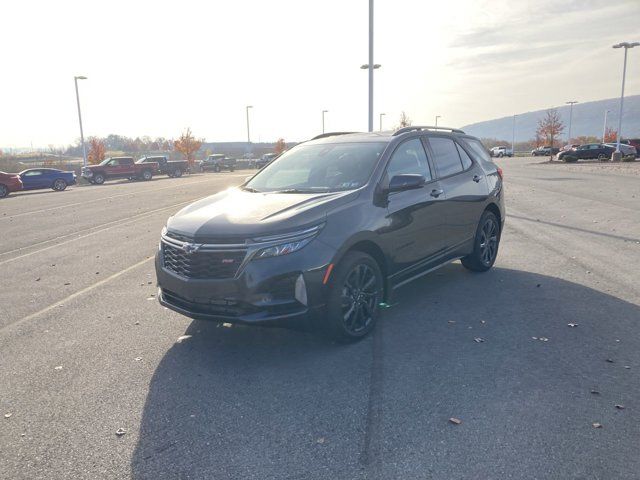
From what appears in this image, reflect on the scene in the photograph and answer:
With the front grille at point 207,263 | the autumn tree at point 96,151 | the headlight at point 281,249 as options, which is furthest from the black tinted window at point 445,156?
the autumn tree at point 96,151

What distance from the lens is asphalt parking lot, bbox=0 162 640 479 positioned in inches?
111

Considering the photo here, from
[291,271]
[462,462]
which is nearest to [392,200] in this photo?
[291,271]

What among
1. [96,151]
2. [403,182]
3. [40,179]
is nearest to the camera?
[403,182]

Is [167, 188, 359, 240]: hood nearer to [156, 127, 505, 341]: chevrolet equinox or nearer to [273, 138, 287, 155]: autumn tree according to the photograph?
[156, 127, 505, 341]: chevrolet equinox

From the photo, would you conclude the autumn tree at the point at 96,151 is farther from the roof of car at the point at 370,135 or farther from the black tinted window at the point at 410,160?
the black tinted window at the point at 410,160

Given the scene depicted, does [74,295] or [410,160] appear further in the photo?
[74,295]

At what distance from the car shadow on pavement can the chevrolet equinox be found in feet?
1.50

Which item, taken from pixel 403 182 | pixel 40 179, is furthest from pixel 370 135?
pixel 40 179

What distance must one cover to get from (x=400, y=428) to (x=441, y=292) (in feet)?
10.2

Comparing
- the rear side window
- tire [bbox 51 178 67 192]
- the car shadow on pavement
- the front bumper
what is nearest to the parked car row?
tire [bbox 51 178 67 192]

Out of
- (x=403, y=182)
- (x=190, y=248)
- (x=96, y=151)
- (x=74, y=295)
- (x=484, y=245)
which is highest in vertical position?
(x=96, y=151)

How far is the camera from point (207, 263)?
3996 mm

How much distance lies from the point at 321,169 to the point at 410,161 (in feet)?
3.23

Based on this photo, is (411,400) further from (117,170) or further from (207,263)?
(117,170)
